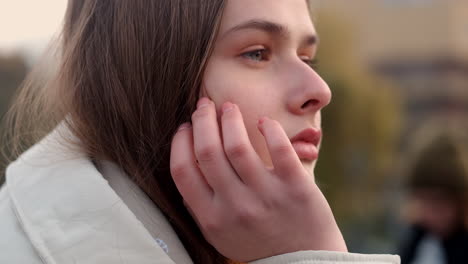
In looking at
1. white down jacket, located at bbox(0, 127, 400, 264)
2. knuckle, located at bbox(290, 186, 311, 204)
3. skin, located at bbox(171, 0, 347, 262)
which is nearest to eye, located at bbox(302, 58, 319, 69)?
skin, located at bbox(171, 0, 347, 262)

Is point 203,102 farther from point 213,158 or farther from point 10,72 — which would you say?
point 10,72

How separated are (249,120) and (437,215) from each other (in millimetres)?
3454

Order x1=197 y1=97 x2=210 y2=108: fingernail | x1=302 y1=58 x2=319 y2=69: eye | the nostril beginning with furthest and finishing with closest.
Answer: x1=302 y1=58 x2=319 y2=69: eye
the nostril
x1=197 y1=97 x2=210 y2=108: fingernail

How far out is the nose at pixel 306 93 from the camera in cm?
199

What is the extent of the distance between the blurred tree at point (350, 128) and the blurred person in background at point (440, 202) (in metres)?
15.9

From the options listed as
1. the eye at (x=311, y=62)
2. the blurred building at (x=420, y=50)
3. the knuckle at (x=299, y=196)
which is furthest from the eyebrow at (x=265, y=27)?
the blurred building at (x=420, y=50)

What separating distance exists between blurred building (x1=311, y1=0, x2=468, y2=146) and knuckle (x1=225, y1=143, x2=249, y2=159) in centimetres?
4323

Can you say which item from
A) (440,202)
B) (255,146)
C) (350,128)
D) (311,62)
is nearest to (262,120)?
(255,146)

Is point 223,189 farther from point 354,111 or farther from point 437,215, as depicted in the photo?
point 354,111

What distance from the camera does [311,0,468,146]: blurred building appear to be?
4409cm

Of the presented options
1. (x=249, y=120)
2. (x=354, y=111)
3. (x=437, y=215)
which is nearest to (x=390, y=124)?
(x=354, y=111)

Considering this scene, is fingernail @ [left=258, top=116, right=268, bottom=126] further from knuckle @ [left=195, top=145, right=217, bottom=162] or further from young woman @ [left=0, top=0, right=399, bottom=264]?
knuckle @ [left=195, top=145, right=217, bottom=162]

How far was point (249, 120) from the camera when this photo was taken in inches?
76.6

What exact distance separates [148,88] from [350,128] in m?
21.4
